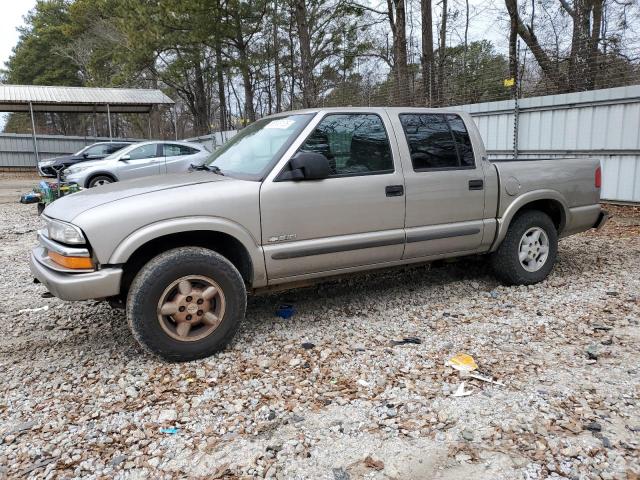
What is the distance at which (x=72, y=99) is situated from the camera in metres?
22.4

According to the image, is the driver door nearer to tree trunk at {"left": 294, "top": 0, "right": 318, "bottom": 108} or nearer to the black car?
the black car

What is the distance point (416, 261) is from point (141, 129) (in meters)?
42.0

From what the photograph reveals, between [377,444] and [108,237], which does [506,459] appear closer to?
[377,444]

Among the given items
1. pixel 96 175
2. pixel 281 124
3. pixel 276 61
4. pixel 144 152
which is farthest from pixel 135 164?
pixel 276 61

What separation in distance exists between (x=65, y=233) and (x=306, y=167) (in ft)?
5.58

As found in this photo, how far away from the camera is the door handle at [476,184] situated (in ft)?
15.0

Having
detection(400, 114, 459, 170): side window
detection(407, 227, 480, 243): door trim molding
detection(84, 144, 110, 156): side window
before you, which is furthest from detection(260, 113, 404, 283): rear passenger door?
detection(84, 144, 110, 156): side window

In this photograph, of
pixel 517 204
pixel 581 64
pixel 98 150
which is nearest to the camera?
pixel 517 204

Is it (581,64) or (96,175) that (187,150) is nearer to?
(96,175)

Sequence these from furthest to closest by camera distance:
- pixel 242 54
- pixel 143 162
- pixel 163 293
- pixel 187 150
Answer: pixel 242 54 < pixel 187 150 < pixel 143 162 < pixel 163 293

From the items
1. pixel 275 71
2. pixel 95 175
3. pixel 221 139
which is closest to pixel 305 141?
pixel 95 175

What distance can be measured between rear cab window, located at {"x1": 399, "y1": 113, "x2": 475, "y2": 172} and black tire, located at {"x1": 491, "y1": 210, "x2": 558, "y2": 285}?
853 millimetres

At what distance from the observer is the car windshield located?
12.7ft

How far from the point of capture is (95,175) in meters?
12.5
